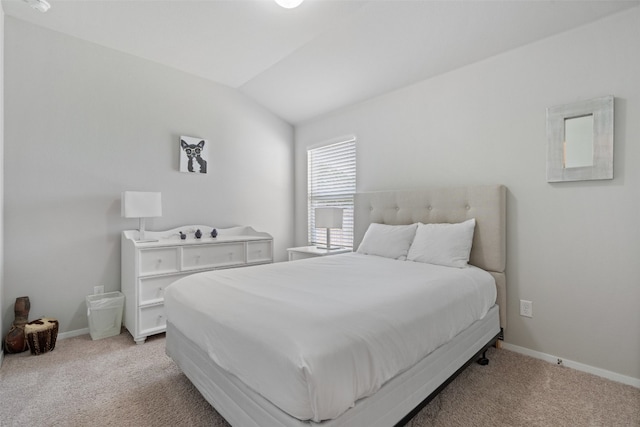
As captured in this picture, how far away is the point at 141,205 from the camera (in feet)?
9.32

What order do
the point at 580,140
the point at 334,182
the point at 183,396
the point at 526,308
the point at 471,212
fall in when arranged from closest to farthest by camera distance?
the point at 183,396, the point at 580,140, the point at 526,308, the point at 471,212, the point at 334,182

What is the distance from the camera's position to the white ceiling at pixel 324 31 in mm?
2189

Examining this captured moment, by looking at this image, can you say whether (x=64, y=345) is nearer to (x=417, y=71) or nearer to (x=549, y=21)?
(x=417, y=71)

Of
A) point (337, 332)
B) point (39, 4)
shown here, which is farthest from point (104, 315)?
point (337, 332)

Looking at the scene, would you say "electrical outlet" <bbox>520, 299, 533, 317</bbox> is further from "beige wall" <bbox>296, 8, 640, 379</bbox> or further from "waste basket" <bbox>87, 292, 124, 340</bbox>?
"waste basket" <bbox>87, 292, 124, 340</bbox>

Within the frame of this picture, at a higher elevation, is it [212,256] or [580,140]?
[580,140]

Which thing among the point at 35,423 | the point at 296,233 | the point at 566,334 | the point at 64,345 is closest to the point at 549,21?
the point at 566,334

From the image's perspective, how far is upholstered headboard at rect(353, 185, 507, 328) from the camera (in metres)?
2.40

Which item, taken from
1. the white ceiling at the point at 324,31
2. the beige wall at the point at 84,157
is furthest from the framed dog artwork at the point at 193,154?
the white ceiling at the point at 324,31

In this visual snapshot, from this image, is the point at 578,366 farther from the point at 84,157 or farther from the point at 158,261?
the point at 84,157

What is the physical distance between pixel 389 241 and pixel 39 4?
3.24 m

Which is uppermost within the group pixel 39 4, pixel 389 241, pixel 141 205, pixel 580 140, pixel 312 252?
pixel 39 4

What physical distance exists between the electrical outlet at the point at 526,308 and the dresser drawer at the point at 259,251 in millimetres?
2481

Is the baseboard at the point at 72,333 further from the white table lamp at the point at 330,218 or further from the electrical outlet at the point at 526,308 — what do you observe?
the electrical outlet at the point at 526,308
